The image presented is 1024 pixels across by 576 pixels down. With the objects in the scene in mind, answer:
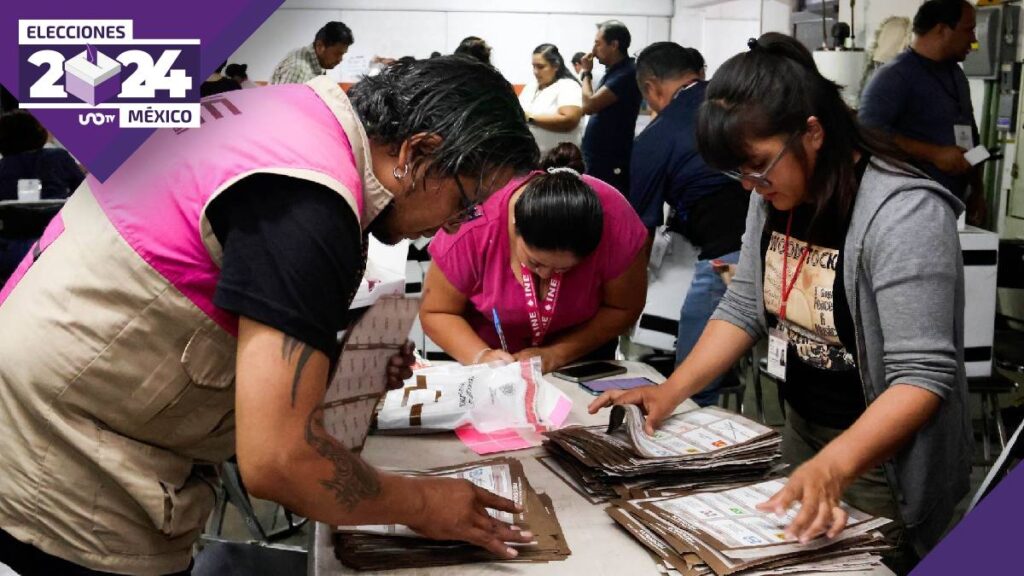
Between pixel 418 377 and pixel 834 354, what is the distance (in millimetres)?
822

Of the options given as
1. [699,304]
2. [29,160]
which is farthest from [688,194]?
[29,160]

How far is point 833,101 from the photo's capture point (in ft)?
5.02

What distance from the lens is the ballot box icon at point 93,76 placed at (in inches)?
68.4

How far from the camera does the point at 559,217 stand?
2086 millimetres

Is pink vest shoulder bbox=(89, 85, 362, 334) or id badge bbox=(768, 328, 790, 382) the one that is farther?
id badge bbox=(768, 328, 790, 382)

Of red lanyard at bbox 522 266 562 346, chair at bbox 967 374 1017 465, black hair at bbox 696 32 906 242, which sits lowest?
chair at bbox 967 374 1017 465

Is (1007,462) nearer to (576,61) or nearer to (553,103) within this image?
(553,103)

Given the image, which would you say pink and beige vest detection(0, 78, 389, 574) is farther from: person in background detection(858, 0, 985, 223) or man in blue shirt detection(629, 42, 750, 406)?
person in background detection(858, 0, 985, 223)

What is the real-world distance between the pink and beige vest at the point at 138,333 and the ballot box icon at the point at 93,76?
0.65 m

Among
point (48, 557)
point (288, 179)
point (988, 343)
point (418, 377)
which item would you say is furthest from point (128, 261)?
point (988, 343)

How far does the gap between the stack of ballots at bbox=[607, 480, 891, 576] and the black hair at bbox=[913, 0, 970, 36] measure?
3.08 m

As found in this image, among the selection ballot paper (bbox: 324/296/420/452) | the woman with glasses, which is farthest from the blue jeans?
ballot paper (bbox: 324/296/420/452)

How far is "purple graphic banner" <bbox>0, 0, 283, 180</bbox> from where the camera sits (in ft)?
5.56

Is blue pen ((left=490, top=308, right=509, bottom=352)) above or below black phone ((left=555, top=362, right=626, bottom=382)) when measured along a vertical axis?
above
